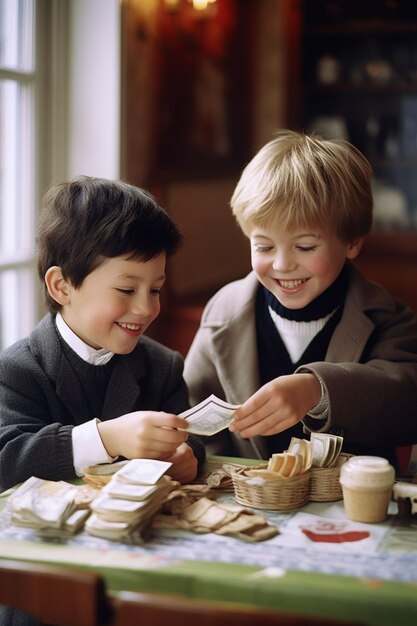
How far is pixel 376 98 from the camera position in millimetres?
6203

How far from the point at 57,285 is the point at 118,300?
17 centimetres

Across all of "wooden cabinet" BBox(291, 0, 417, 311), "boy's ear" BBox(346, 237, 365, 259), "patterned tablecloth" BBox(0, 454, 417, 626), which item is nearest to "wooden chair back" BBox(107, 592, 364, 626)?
"patterned tablecloth" BBox(0, 454, 417, 626)

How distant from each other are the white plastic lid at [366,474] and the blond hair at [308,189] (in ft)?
2.31

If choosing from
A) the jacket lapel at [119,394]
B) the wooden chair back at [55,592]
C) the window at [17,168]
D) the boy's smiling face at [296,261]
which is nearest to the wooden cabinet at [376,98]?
the window at [17,168]

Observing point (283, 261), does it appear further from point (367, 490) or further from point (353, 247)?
point (367, 490)

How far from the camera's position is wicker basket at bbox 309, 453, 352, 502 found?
1.76 metres

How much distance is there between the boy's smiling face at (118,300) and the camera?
6.52 ft

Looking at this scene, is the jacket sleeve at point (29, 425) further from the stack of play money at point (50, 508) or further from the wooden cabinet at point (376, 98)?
the wooden cabinet at point (376, 98)

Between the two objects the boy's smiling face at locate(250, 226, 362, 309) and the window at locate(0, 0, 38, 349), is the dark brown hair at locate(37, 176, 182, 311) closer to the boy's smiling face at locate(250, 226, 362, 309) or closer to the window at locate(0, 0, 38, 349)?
the boy's smiling face at locate(250, 226, 362, 309)

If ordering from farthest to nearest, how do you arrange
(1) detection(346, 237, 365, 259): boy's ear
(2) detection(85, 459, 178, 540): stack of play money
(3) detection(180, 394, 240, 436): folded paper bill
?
(1) detection(346, 237, 365, 259): boy's ear
(3) detection(180, 394, 240, 436): folded paper bill
(2) detection(85, 459, 178, 540): stack of play money

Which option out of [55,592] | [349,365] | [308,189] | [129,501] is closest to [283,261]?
[308,189]

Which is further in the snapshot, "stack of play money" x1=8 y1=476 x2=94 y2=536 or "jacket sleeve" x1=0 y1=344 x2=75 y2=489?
"jacket sleeve" x1=0 y1=344 x2=75 y2=489

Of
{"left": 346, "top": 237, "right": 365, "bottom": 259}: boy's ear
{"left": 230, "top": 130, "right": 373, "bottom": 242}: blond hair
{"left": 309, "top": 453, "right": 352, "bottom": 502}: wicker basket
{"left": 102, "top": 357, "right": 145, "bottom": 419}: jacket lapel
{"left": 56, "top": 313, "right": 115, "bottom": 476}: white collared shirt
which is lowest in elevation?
{"left": 309, "top": 453, "right": 352, "bottom": 502}: wicker basket

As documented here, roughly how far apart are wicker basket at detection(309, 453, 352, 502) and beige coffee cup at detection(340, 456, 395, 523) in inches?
3.6
